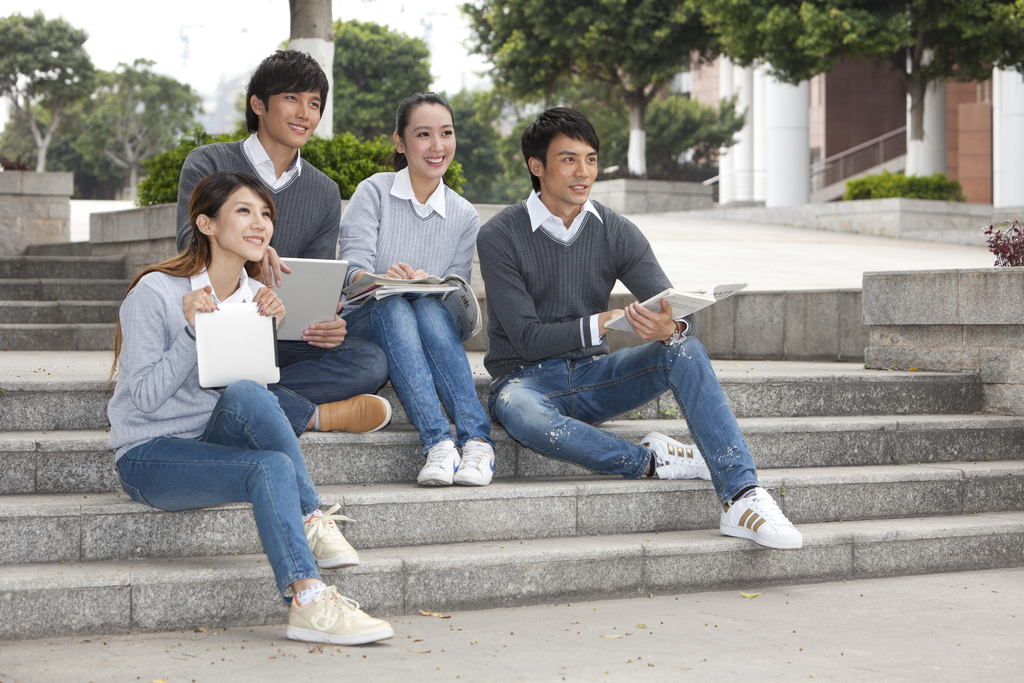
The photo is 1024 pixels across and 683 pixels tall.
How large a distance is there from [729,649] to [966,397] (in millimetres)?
3063

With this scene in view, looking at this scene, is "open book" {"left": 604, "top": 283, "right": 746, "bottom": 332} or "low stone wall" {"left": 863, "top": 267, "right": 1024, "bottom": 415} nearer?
"open book" {"left": 604, "top": 283, "right": 746, "bottom": 332}

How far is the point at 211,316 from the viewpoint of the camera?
128 inches

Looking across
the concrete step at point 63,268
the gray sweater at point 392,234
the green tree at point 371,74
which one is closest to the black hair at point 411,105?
the gray sweater at point 392,234

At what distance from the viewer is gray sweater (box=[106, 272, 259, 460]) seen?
10.8 feet

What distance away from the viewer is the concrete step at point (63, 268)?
9203mm

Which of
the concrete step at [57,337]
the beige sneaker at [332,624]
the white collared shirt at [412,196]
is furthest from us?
the concrete step at [57,337]

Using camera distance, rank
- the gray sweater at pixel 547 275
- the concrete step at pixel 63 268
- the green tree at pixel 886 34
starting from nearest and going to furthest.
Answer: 1. the gray sweater at pixel 547 275
2. the concrete step at pixel 63 268
3. the green tree at pixel 886 34

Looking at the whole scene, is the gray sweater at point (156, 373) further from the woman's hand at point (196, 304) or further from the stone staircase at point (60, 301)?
the stone staircase at point (60, 301)

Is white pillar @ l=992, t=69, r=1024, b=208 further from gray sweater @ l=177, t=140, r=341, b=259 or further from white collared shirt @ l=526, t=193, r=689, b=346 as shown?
gray sweater @ l=177, t=140, r=341, b=259

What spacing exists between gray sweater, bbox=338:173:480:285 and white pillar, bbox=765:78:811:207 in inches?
955

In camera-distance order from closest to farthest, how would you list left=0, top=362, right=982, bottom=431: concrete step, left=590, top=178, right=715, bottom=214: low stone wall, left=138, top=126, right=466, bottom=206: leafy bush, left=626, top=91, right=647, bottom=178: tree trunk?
left=0, top=362, right=982, bottom=431: concrete step < left=138, top=126, right=466, bottom=206: leafy bush < left=590, top=178, right=715, bottom=214: low stone wall < left=626, top=91, right=647, bottom=178: tree trunk

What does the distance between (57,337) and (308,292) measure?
433 centimetres

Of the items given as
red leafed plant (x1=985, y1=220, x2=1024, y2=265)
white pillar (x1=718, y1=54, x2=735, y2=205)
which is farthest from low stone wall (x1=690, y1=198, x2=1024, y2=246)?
white pillar (x1=718, y1=54, x2=735, y2=205)

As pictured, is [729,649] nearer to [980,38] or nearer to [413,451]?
[413,451]
